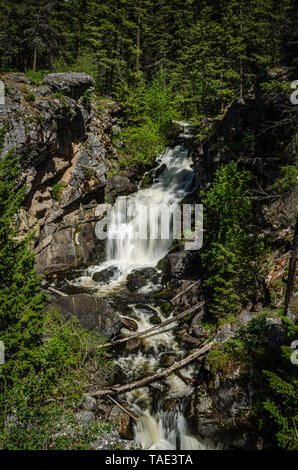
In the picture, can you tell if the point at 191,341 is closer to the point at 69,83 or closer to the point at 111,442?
the point at 111,442

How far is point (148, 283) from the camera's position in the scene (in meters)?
17.6

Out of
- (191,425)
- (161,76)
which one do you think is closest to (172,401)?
(191,425)

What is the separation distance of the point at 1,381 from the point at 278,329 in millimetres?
8662

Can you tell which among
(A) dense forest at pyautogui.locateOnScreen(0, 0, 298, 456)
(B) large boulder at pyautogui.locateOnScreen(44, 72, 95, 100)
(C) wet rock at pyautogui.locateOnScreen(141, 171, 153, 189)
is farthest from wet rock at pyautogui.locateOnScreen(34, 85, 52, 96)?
(C) wet rock at pyautogui.locateOnScreen(141, 171, 153, 189)

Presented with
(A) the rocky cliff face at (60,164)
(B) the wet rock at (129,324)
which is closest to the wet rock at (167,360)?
(B) the wet rock at (129,324)

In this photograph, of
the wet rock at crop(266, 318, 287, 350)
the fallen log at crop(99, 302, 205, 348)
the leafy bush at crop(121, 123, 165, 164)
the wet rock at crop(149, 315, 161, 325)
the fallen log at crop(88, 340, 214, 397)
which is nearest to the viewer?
the wet rock at crop(266, 318, 287, 350)

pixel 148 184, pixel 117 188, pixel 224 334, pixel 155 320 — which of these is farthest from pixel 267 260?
pixel 148 184

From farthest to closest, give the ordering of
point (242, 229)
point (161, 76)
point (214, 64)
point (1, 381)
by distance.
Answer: point (161, 76) < point (214, 64) < point (242, 229) < point (1, 381)

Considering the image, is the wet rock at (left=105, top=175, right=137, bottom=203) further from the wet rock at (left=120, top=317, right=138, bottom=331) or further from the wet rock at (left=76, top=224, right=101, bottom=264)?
the wet rock at (left=120, top=317, right=138, bottom=331)

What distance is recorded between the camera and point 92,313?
12656mm

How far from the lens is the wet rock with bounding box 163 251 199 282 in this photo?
53.1 ft

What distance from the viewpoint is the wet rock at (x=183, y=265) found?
53.1 ft

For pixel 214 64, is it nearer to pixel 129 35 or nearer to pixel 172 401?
pixel 129 35

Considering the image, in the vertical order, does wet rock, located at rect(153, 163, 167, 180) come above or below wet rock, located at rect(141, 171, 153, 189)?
above
